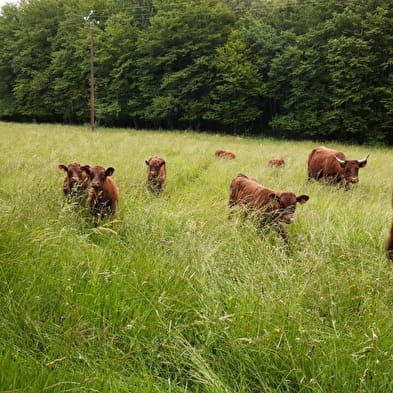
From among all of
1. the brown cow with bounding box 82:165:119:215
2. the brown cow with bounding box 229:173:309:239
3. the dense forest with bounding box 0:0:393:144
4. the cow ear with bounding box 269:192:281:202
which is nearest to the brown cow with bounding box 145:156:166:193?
the brown cow with bounding box 82:165:119:215

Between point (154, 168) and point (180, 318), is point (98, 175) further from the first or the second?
point (180, 318)

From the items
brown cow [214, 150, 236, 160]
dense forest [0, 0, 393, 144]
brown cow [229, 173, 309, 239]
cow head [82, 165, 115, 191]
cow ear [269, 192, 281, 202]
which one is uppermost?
dense forest [0, 0, 393, 144]

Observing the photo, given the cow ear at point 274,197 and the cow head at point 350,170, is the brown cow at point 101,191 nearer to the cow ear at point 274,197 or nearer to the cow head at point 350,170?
the cow ear at point 274,197

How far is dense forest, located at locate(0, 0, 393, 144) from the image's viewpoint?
2766 cm

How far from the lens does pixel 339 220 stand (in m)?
4.97

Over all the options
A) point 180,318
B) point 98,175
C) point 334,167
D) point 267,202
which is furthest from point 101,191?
point 334,167

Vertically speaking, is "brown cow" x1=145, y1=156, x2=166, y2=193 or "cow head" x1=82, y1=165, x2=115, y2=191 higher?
"cow head" x1=82, y1=165, x2=115, y2=191

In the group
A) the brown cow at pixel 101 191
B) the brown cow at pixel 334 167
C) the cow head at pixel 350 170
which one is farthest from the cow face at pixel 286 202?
the cow head at pixel 350 170

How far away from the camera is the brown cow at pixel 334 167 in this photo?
8984mm

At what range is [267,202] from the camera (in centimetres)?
537

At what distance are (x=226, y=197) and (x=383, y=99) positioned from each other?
80.8 feet

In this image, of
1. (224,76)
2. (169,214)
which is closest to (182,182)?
(169,214)

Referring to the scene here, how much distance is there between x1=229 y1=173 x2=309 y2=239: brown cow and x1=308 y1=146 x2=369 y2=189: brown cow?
10.8 ft

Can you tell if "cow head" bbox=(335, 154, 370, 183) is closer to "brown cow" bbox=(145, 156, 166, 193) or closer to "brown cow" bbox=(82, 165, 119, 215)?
"brown cow" bbox=(145, 156, 166, 193)
